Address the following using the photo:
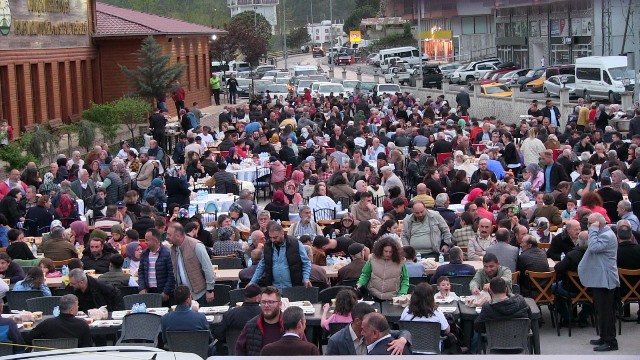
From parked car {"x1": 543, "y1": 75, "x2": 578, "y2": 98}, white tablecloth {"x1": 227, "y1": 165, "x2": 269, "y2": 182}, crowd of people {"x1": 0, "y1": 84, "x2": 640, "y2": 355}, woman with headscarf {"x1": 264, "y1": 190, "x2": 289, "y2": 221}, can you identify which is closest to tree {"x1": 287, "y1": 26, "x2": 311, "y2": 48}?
parked car {"x1": 543, "y1": 75, "x2": 578, "y2": 98}

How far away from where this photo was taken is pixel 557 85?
49906 mm

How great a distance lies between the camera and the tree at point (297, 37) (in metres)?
146

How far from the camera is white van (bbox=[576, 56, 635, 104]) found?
43656mm

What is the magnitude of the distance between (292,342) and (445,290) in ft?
13.0

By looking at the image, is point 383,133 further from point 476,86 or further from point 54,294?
point 476,86

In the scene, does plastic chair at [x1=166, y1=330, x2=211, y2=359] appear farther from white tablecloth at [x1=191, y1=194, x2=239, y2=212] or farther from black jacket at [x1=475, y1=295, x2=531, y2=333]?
white tablecloth at [x1=191, y1=194, x2=239, y2=212]

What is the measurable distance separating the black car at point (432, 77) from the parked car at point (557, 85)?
1200cm

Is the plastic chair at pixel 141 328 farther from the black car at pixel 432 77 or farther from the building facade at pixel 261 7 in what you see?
the building facade at pixel 261 7

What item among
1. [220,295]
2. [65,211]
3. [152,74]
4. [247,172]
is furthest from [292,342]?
[152,74]

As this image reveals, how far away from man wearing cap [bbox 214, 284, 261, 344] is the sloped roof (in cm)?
3334

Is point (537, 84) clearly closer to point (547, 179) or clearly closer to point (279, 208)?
point (547, 179)

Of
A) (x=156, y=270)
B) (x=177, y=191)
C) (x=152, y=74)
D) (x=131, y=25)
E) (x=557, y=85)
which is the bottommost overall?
(x=156, y=270)

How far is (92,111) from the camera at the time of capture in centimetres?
3366

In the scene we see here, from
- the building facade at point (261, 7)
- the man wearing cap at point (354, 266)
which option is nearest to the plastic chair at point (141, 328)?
the man wearing cap at point (354, 266)
